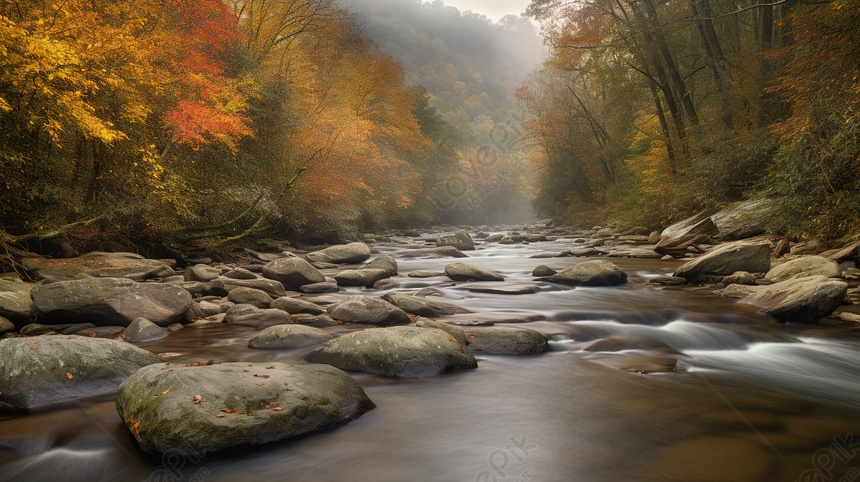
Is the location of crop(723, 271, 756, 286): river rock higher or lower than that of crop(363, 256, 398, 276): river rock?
higher

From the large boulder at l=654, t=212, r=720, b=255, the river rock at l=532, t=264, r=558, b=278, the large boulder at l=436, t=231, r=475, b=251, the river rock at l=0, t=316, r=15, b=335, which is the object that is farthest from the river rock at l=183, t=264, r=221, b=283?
the large boulder at l=436, t=231, r=475, b=251

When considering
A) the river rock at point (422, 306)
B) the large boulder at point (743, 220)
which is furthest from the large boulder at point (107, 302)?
the large boulder at point (743, 220)

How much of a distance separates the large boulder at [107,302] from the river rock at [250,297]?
1213 millimetres

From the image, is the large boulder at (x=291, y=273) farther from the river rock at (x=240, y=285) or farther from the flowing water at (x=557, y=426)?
the flowing water at (x=557, y=426)

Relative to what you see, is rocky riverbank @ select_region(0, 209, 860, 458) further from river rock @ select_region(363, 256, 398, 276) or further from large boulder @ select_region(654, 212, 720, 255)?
large boulder @ select_region(654, 212, 720, 255)

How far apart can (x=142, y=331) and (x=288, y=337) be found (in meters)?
1.81

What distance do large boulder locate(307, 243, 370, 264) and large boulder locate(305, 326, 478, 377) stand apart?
30.9 feet

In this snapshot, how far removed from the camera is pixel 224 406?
3.06 metres

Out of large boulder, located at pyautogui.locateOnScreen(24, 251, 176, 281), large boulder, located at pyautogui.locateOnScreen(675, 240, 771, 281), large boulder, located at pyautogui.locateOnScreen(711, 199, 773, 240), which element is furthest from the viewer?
large boulder, located at pyautogui.locateOnScreen(711, 199, 773, 240)

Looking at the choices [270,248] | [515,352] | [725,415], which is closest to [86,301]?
[515,352]

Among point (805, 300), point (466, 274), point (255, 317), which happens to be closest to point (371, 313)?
point (255, 317)

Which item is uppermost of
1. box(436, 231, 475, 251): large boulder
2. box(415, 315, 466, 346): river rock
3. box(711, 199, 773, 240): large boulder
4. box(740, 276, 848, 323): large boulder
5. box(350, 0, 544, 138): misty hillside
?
box(350, 0, 544, 138): misty hillside

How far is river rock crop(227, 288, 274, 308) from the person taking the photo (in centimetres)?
761

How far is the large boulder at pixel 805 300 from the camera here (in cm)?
607
